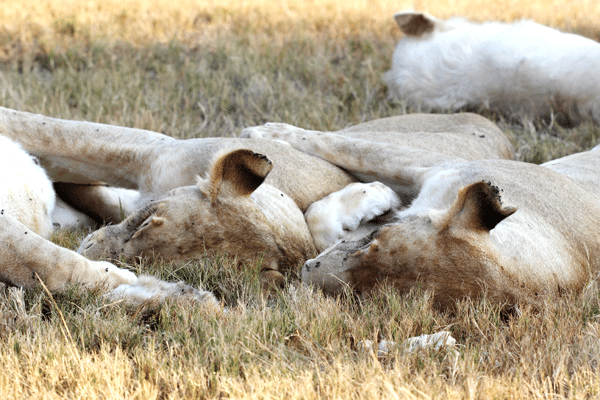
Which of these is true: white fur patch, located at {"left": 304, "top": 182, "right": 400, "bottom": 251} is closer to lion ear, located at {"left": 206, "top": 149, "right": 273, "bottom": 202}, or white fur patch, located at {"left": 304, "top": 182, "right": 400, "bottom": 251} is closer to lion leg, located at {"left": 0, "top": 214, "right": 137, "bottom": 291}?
lion ear, located at {"left": 206, "top": 149, "right": 273, "bottom": 202}

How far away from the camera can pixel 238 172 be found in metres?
2.69

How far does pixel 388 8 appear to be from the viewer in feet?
25.9

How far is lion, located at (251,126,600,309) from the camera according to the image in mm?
2391

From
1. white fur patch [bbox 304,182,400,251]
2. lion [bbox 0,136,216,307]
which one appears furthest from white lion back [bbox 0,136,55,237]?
white fur patch [bbox 304,182,400,251]

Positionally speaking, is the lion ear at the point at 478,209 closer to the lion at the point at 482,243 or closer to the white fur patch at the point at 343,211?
the lion at the point at 482,243

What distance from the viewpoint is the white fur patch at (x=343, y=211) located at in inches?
117

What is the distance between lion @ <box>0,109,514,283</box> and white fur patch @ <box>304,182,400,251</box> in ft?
0.16

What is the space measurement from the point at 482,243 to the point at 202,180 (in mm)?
1102

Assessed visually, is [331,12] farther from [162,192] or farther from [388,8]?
[162,192]

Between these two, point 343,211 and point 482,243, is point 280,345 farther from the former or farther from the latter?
point 343,211

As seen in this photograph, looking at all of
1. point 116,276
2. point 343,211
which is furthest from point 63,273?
point 343,211

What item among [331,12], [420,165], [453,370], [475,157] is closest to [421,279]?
Answer: [453,370]

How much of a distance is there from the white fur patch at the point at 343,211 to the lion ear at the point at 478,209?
0.65m

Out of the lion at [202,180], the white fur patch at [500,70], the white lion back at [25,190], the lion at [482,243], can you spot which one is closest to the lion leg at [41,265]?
the lion at [202,180]
